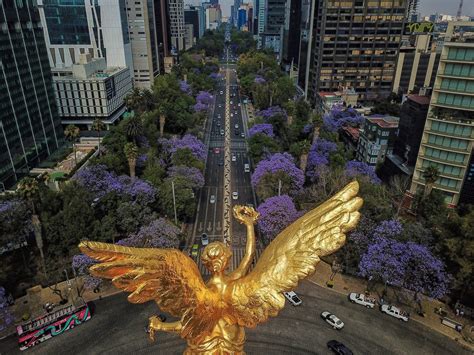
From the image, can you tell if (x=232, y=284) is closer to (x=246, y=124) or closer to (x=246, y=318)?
(x=246, y=318)

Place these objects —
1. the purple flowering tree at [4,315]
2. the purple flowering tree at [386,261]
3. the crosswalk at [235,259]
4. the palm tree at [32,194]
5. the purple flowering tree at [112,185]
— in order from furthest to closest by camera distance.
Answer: the purple flowering tree at [112,185], the crosswalk at [235,259], the palm tree at [32,194], the purple flowering tree at [386,261], the purple flowering tree at [4,315]

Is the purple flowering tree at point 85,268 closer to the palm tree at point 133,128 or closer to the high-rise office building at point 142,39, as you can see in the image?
the palm tree at point 133,128

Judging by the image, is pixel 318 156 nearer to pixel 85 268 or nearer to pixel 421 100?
pixel 421 100

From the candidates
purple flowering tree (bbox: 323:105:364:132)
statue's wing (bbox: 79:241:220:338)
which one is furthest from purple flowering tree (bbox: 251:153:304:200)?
statue's wing (bbox: 79:241:220:338)

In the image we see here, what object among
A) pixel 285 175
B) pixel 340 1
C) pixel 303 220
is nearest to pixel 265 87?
pixel 340 1

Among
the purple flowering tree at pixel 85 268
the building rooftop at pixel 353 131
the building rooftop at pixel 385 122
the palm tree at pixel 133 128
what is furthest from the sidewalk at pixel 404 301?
the building rooftop at pixel 353 131

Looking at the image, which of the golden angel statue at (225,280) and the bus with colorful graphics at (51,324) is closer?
the golden angel statue at (225,280)
